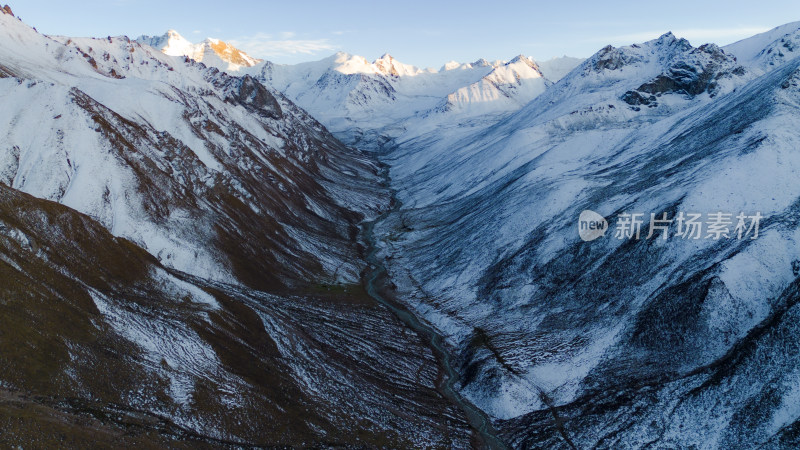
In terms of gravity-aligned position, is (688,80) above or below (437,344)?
above

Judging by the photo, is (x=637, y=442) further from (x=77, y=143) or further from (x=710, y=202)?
(x=77, y=143)

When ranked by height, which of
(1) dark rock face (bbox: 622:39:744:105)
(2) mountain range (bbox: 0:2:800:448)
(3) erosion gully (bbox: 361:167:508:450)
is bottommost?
(3) erosion gully (bbox: 361:167:508:450)

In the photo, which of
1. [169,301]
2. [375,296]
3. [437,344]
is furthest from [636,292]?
[169,301]

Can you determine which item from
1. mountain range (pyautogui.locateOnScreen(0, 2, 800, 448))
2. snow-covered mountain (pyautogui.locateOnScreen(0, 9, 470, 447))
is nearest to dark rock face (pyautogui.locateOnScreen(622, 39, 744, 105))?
mountain range (pyautogui.locateOnScreen(0, 2, 800, 448))

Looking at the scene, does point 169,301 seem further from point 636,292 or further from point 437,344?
point 636,292

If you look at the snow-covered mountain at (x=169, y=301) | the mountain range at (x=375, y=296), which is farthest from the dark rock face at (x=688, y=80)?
the snow-covered mountain at (x=169, y=301)

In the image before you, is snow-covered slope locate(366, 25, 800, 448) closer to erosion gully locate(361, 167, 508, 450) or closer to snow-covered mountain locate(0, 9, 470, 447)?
erosion gully locate(361, 167, 508, 450)

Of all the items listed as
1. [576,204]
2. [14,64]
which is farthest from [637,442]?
[14,64]
